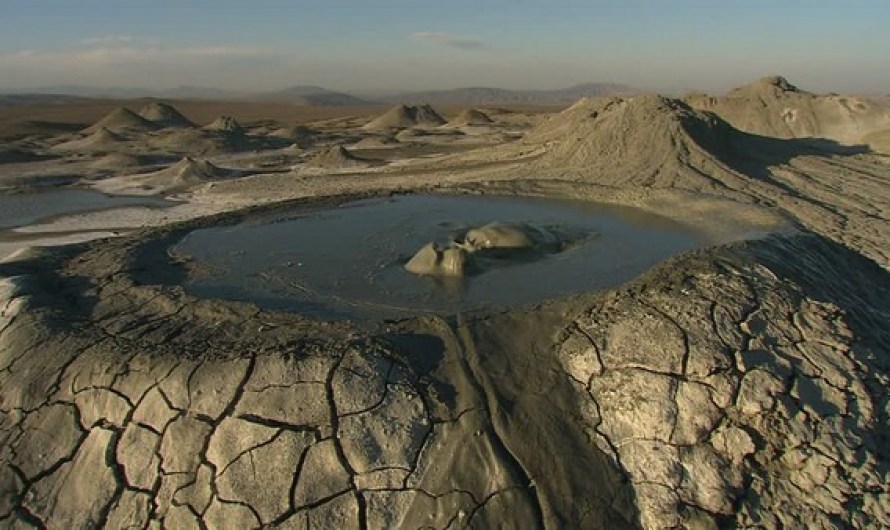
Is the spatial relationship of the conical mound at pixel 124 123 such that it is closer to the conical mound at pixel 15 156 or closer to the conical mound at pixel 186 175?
the conical mound at pixel 15 156

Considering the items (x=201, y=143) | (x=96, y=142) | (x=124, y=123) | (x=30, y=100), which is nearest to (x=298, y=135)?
(x=201, y=143)

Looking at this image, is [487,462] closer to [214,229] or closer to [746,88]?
[214,229]

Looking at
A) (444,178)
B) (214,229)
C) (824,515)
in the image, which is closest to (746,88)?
(444,178)

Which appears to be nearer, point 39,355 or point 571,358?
point 571,358

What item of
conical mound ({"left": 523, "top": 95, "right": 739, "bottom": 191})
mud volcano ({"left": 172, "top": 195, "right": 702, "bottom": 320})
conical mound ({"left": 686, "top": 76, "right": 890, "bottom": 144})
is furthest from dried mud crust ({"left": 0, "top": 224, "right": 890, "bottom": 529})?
conical mound ({"left": 686, "top": 76, "right": 890, "bottom": 144})

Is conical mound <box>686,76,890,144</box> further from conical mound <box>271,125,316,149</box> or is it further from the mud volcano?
conical mound <box>271,125,316,149</box>

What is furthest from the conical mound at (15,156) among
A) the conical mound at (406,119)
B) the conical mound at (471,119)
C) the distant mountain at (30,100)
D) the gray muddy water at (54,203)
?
the distant mountain at (30,100)

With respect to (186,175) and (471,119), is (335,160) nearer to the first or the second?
(186,175)
